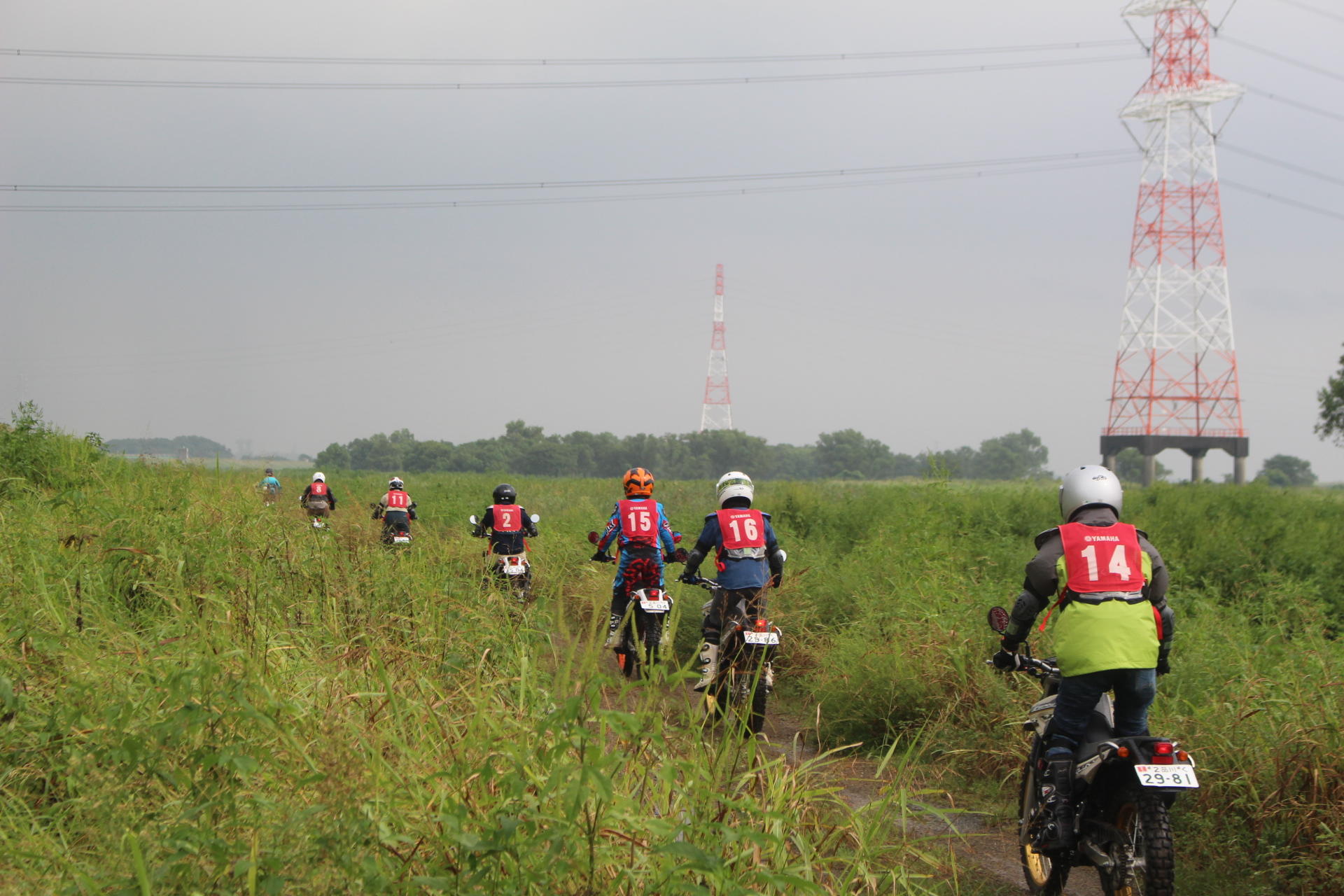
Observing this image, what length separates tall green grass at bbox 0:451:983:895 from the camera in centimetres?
299

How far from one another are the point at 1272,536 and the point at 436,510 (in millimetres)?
17999

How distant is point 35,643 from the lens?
4887 millimetres

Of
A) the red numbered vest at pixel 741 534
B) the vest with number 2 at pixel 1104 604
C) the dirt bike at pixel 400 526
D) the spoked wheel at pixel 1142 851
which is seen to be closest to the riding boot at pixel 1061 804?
the spoked wheel at pixel 1142 851

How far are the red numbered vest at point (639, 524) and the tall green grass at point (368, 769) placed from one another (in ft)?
10.7

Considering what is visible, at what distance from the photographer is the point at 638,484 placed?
9.61 m

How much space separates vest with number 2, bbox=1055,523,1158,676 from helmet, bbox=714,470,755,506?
11.5 ft

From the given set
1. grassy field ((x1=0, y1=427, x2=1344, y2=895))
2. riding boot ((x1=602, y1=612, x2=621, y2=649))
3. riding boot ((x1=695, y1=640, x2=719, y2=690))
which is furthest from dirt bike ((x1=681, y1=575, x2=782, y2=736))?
A: riding boot ((x1=602, y1=612, x2=621, y2=649))

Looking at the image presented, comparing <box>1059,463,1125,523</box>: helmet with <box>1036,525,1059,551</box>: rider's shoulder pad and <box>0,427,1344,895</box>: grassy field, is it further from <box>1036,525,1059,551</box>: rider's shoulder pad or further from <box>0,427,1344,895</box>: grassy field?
<box>0,427,1344,895</box>: grassy field

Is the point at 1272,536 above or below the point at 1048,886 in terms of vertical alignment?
above

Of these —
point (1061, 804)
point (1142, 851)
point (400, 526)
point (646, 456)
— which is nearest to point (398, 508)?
point (400, 526)

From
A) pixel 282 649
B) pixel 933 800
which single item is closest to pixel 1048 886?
pixel 933 800

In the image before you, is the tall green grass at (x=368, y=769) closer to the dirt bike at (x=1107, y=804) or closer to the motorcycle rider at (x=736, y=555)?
the dirt bike at (x=1107, y=804)

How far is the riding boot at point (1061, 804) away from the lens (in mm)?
4633

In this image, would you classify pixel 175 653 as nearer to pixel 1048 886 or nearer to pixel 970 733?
pixel 1048 886
